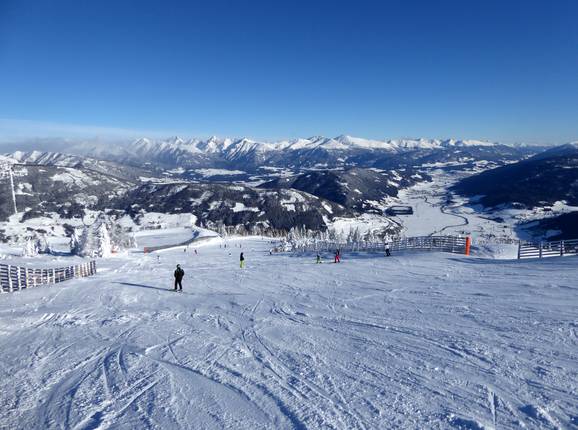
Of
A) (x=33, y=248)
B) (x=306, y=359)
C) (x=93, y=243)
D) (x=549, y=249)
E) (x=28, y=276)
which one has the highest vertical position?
(x=306, y=359)

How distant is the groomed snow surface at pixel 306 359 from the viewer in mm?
6723

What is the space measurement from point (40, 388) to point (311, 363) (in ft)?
21.5

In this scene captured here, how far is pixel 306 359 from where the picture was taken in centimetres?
924

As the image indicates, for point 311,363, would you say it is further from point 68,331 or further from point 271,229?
point 271,229

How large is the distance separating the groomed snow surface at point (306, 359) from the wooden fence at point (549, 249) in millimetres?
8439

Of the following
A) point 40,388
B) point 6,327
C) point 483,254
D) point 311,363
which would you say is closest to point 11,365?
point 40,388

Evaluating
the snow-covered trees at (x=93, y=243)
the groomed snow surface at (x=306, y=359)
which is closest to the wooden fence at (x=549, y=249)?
the groomed snow surface at (x=306, y=359)

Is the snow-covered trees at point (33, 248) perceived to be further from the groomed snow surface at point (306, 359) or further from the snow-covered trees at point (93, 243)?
the groomed snow surface at point (306, 359)

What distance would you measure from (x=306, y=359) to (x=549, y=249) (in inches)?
994

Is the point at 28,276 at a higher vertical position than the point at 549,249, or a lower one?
lower

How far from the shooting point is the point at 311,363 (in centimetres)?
896

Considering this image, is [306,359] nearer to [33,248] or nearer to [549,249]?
[549,249]

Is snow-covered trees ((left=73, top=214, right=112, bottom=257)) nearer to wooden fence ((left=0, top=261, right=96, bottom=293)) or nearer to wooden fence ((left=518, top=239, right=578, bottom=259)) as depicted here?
wooden fence ((left=0, top=261, right=96, bottom=293))

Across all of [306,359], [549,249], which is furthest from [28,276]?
[549,249]
